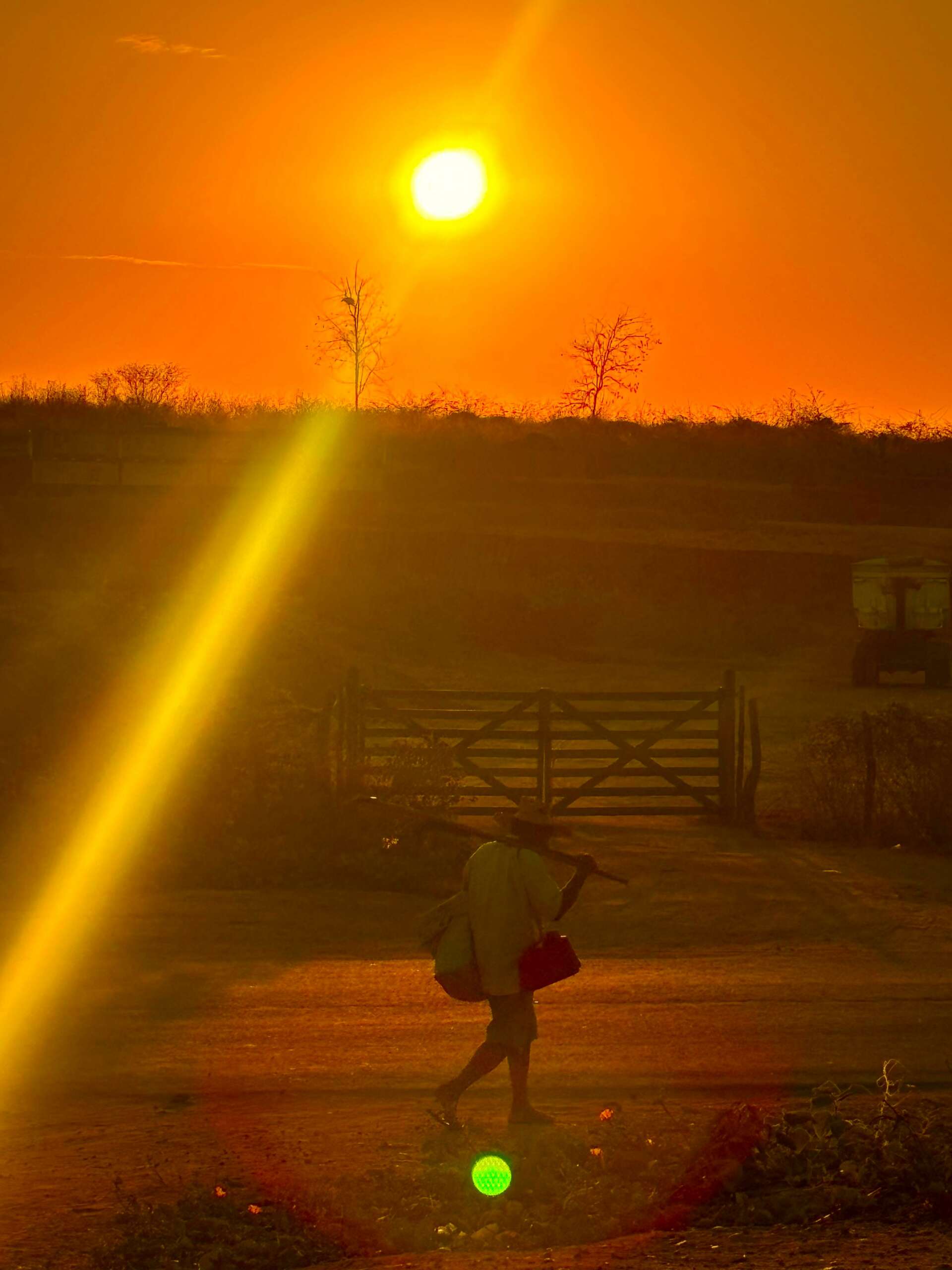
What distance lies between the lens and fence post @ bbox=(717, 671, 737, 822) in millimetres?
17578

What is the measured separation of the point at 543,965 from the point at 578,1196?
3.86 feet

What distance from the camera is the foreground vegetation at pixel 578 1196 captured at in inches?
240

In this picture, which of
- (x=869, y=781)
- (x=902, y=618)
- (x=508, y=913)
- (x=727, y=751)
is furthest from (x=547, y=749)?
(x=902, y=618)

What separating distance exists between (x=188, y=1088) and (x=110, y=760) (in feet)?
35.0

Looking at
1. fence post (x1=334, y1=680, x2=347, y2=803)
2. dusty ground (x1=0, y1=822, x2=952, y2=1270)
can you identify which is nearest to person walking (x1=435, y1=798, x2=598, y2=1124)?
dusty ground (x1=0, y1=822, x2=952, y2=1270)

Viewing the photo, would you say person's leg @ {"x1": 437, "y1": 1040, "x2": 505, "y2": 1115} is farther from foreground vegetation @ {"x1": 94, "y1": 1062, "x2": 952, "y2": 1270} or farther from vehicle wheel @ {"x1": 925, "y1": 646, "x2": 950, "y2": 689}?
vehicle wheel @ {"x1": 925, "y1": 646, "x2": 950, "y2": 689}

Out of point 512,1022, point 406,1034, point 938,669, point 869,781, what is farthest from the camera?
point 938,669

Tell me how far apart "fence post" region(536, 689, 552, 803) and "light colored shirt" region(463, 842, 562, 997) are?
31.3ft

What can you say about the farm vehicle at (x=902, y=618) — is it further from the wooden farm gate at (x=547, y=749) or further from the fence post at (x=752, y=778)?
the fence post at (x=752, y=778)

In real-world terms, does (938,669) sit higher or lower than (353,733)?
higher

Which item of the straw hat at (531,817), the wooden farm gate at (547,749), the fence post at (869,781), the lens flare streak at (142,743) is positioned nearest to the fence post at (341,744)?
the wooden farm gate at (547,749)

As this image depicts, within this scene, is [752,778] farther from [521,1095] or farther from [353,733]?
[521,1095]

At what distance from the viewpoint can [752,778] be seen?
676 inches

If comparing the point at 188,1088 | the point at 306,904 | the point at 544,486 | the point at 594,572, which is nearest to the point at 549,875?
the point at 188,1088
